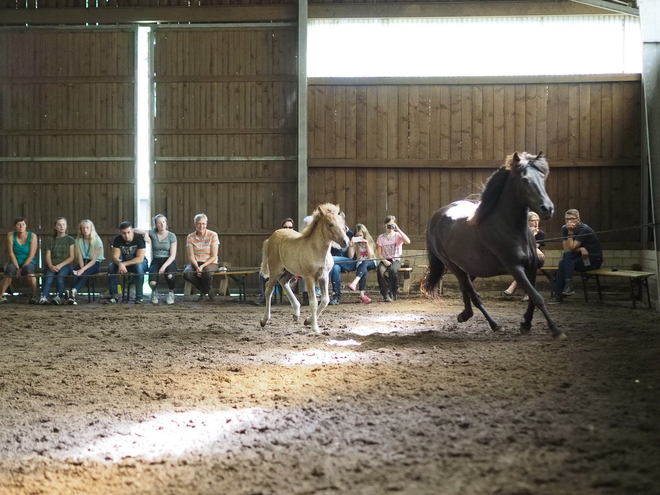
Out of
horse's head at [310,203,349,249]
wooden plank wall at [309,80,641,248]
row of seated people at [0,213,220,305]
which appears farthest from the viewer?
wooden plank wall at [309,80,641,248]

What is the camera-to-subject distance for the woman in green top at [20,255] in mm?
10570

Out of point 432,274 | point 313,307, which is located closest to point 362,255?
point 432,274

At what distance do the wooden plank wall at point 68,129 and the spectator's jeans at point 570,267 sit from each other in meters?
8.02

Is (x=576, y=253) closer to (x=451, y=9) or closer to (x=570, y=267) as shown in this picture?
(x=570, y=267)

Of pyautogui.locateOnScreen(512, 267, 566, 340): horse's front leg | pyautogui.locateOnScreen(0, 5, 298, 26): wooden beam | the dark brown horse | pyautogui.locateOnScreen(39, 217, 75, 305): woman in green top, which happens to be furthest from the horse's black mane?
pyautogui.locateOnScreen(0, 5, 298, 26): wooden beam

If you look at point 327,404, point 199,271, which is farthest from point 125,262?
point 327,404

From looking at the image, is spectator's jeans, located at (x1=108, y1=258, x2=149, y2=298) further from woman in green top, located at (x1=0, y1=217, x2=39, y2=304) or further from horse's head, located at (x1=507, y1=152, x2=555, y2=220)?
horse's head, located at (x1=507, y1=152, x2=555, y2=220)

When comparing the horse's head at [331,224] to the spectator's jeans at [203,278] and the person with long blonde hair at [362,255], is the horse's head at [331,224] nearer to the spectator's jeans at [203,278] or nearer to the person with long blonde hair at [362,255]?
the person with long blonde hair at [362,255]

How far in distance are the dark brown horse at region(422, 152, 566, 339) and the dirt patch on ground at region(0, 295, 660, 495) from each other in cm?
61

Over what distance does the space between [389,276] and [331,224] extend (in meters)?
3.97

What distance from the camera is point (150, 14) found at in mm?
12539

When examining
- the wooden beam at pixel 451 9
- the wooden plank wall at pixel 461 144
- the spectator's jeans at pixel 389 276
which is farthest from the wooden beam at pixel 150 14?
the spectator's jeans at pixel 389 276

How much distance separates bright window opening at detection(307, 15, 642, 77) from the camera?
39.4 ft

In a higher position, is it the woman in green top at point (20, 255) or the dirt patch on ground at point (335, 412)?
the woman in green top at point (20, 255)
